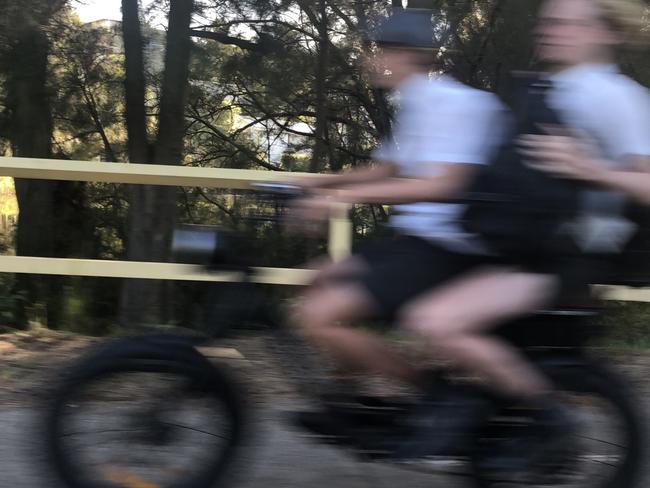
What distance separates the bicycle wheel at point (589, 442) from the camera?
7.66 ft

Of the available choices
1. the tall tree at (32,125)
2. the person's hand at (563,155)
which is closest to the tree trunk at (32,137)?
the tall tree at (32,125)

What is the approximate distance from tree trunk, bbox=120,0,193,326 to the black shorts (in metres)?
4.96

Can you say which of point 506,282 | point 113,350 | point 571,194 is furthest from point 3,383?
point 571,194

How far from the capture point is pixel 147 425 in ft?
7.83

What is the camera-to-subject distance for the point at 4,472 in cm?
272

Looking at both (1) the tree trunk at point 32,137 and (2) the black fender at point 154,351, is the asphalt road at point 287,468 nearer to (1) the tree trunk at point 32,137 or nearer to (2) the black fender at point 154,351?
(2) the black fender at point 154,351

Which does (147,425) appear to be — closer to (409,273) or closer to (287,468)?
(287,468)

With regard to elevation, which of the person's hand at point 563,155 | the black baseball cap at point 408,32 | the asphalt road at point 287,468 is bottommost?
the asphalt road at point 287,468

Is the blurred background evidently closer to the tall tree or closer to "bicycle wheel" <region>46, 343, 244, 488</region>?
the tall tree

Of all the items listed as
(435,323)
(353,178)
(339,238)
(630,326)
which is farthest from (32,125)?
(435,323)

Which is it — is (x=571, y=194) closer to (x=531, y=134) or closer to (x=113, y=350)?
(x=531, y=134)

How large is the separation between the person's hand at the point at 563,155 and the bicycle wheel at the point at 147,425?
3.84 ft

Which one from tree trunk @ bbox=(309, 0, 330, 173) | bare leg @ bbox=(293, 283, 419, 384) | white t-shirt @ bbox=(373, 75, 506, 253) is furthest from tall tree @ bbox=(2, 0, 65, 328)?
white t-shirt @ bbox=(373, 75, 506, 253)

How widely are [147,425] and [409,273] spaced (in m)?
0.96
